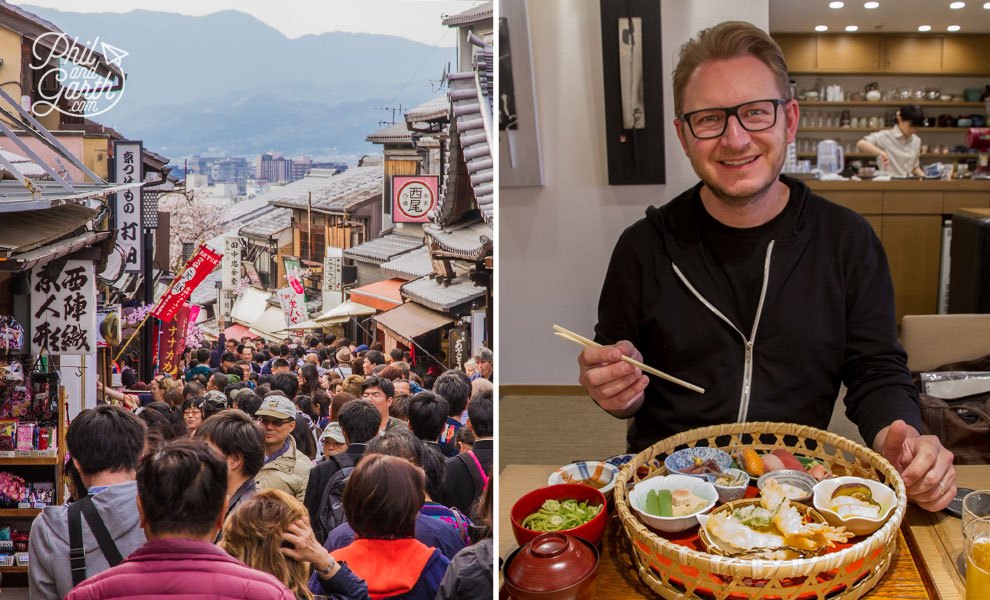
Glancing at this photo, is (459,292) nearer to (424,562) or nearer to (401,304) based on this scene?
(401,304)

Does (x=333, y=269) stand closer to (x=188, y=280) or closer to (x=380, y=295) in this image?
(x=380, y=295)

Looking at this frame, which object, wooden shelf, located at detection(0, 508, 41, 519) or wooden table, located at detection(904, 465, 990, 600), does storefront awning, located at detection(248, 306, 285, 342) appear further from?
wooden table, located at detection(904, 465, 990, 600)

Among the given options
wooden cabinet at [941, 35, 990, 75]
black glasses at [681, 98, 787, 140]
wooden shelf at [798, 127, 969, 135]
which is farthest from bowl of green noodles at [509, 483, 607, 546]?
wooden cabinet at [941, 35, 990, 75]

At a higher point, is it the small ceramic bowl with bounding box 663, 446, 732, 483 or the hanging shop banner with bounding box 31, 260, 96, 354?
the hanging shop banner with bounding box 31, 260, 96, 354

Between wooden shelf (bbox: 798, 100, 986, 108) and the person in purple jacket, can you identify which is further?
wooden shelf (bbox: 798, 100, 986, 108)

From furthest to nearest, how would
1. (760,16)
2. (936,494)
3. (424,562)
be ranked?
(760,16)
(936,494)
(424,562)

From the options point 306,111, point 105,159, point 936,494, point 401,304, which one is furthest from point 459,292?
point 936,494

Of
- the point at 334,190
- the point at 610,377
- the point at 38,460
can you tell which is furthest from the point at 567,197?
the point at 38,460

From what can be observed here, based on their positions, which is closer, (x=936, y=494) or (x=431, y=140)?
(x=431, y=140)
